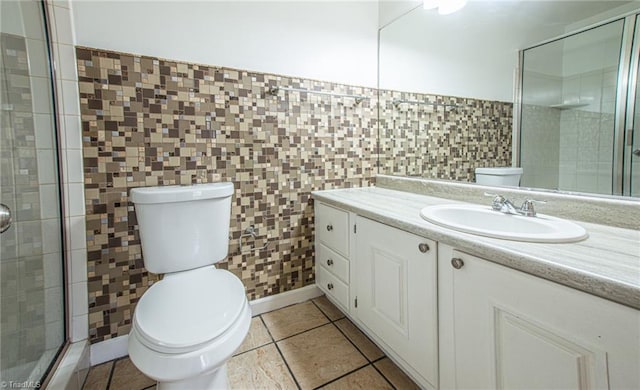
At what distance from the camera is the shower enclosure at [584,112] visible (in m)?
1.00

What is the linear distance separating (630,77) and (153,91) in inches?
77.9

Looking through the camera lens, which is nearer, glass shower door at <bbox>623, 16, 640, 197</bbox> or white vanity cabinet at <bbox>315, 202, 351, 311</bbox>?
glass shower door at <bbox>623, 16, 640, 197</bbox>

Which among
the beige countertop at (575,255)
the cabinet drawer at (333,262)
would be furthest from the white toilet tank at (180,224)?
the beige countertop at (575,255)

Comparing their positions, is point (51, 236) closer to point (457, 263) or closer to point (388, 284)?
point (388, 284)

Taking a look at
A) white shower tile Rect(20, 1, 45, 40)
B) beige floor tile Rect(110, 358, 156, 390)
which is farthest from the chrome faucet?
white shower tile Rect(20, 1, 45, 40)

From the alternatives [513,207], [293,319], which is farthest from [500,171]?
[293,319]

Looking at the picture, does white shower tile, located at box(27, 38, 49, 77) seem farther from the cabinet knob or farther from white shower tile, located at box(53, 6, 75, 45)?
the cabinet knob

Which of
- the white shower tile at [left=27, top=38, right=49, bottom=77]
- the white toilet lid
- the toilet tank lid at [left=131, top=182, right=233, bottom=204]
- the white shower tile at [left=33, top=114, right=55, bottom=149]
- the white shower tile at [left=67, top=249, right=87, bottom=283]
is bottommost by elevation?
the white toilet lid

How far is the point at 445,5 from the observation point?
5.49 feet

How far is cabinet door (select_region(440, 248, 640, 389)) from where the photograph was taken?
23.1 inches

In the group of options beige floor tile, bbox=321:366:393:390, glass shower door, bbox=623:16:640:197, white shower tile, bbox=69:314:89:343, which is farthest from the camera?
white shower tile, bbox=69:314:89:343

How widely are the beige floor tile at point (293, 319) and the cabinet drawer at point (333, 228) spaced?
0.45 m

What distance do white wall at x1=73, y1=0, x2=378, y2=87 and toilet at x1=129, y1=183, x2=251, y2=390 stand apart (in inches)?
30.0

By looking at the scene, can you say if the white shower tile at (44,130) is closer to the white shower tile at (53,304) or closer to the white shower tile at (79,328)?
the white shower tile at (53,304)
